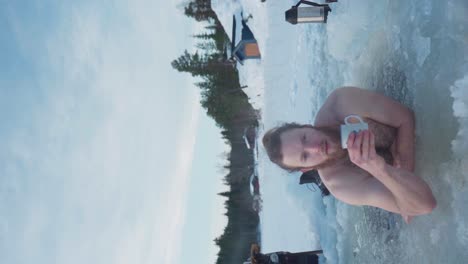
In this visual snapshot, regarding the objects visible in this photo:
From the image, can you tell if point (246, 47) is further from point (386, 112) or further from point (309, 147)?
point (309, 147)

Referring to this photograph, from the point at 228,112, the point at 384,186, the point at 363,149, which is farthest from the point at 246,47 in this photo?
the point at 228,112

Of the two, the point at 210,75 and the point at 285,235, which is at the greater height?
the point at 210,75

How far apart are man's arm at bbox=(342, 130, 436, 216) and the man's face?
30 centimetres

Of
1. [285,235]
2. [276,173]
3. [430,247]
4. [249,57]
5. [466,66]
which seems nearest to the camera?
[466,66]

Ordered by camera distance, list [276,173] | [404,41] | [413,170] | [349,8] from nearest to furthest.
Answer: [413,170]
[404,41]
[349,8]
[276,173]

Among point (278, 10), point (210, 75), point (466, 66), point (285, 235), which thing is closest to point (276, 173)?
point (285, 235)

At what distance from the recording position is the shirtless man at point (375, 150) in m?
2.19

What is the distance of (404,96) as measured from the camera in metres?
2.66

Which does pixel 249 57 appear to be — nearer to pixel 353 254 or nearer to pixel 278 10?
pixel 278 10

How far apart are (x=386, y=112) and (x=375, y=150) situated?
514mm

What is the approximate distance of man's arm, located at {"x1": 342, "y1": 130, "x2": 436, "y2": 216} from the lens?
1.93 metres

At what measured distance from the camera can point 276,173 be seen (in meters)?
7.83

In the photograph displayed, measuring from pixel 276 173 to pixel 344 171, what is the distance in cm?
515

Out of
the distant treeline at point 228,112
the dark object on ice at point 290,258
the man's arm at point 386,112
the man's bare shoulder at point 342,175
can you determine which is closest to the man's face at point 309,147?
the man's bare shoulder at point 342,175
